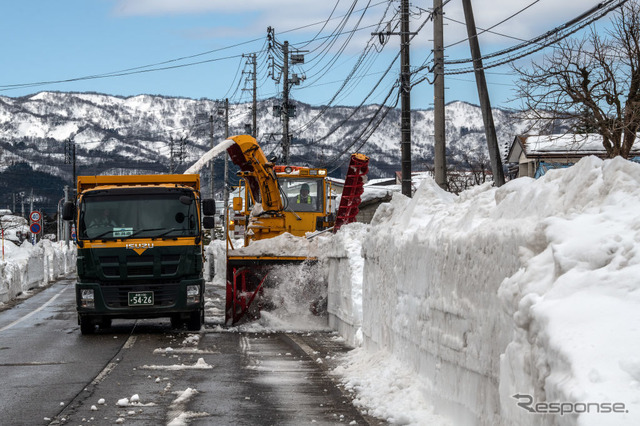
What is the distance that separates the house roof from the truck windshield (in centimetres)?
1720

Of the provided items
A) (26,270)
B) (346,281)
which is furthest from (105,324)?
(26,270)

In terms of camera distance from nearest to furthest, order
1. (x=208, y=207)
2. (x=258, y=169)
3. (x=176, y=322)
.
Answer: (x=208, y=207) < (x=176, y=322) < (x=258, y=169)

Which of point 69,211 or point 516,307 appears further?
point 69,211

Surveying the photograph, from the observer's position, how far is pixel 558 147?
40.0 m

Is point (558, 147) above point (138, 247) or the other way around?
above

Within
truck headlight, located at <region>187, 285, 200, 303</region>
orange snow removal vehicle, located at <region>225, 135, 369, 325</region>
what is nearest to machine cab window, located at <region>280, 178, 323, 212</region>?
orange snow removal vehicle, located at <region>225, 135, 369, 325</region>

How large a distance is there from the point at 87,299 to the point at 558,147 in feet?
95.4

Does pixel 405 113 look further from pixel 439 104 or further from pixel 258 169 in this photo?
pixel 258 169

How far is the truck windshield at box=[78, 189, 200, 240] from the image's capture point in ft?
51.1

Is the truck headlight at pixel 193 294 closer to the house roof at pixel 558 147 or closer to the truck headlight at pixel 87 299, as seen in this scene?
the truck headlight at pixel 87 299

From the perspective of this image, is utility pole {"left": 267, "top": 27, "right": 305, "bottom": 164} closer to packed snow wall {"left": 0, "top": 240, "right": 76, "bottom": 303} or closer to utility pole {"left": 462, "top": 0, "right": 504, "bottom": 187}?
packed snow wall {"left": 0, "top": 240, "right": 76, "bottom": 303}

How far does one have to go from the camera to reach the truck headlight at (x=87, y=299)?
15.4 metres

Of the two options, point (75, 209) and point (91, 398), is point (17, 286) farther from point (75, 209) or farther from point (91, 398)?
point (91, 398)

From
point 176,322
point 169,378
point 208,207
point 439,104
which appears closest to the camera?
point 169,378
